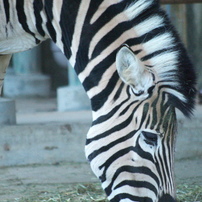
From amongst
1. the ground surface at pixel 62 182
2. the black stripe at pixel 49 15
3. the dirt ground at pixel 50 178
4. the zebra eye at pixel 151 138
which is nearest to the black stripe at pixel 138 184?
the zebra eye at pixel 151 138

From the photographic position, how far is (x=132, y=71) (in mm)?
3291

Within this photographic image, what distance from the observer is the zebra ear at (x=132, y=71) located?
3.25m

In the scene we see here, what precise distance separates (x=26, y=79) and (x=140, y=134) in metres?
8.83

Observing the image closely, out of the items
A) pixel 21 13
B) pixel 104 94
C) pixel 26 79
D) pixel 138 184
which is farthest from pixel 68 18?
pixel 26 79

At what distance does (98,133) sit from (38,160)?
3276 millimetres

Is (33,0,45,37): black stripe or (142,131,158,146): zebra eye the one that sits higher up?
(33,0,45,37): black stripe

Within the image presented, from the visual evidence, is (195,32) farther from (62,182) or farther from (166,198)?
(166,198)

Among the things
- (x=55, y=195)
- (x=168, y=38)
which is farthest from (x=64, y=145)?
(x=168, y=38)

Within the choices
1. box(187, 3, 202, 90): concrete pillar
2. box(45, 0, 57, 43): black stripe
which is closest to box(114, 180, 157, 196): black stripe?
box(45, 0, 57, 43): black stripe

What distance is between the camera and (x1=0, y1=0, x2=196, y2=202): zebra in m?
3.30

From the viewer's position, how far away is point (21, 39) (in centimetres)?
394

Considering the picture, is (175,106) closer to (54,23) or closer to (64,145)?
(54,23)

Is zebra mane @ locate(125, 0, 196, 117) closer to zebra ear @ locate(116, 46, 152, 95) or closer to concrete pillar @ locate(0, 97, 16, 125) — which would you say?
zebra ear @ locate(116, 46, 152, 95)

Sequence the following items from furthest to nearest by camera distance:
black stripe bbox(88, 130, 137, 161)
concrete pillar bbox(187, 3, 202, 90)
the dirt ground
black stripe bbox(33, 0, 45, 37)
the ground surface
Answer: concrete pillar bbox(187, 3, 202, 90) < the dirt ground < the ground surface < black stripe bbox(33, 0, 45, 37) < black stripe bbox(88, 130, 137, 161)
